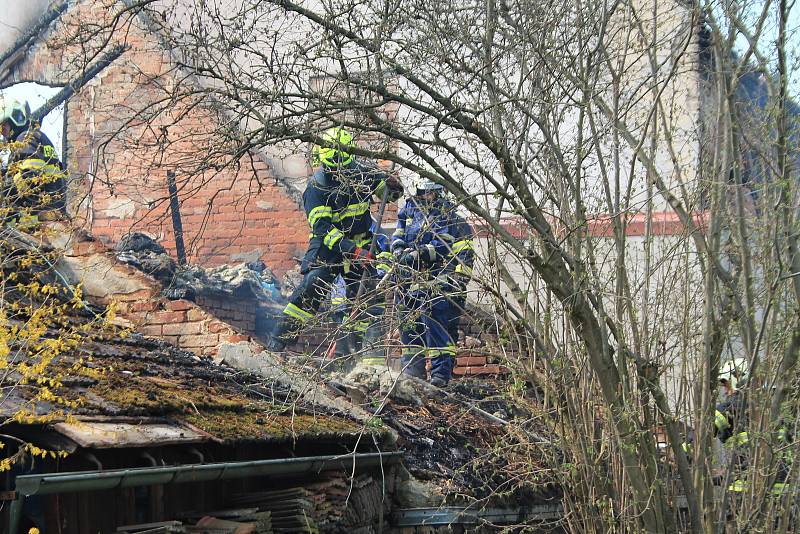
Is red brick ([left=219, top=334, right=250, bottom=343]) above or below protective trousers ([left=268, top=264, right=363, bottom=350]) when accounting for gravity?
below

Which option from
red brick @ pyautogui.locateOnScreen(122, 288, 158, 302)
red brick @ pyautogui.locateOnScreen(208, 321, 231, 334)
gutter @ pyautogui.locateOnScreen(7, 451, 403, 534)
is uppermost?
red brick @ pyautogui.locateOnScreen(122, 288, 158, 302)

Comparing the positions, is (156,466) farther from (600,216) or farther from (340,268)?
(340,268)

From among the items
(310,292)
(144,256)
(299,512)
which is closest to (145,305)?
(144,256)

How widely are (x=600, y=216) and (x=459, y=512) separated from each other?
7.73 feet

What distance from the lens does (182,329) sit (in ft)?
31.7

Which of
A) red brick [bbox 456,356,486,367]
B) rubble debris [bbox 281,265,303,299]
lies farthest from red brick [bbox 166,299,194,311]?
rubble debris [bbox 281,265,303,299]

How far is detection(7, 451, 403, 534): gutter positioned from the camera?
4277mm

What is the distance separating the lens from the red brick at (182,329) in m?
9.61

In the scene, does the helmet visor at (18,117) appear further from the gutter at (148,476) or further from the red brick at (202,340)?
the gutter at (148,476)

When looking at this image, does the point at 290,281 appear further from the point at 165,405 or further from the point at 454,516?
the point at 165,405

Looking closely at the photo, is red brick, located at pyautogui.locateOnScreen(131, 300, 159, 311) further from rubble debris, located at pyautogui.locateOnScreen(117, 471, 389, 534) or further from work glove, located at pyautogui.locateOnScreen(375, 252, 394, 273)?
rubble debris, located at pyautogui.locateOnScreen(117, 471, 389, 534)

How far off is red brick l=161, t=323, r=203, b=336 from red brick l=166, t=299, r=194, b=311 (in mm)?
151

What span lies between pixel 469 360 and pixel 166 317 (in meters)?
3.66

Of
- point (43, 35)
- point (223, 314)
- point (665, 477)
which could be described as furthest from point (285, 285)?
point (665, 477)
